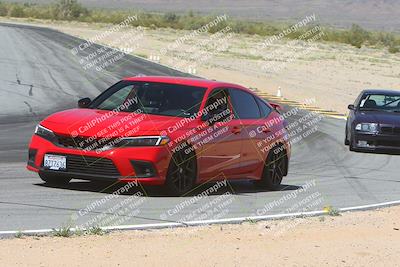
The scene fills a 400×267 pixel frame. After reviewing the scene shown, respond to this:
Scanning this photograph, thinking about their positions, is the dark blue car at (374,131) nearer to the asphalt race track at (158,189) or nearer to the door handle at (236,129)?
the asphalt race track at (158,189)

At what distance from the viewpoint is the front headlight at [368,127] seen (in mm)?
19078

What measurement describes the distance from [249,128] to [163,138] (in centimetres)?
192

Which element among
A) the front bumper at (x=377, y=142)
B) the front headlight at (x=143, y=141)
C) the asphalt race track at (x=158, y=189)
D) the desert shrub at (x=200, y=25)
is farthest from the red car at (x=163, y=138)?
the desert shrub at (x=200, y=25)

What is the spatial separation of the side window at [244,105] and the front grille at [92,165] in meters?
2.20

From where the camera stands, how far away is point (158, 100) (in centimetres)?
1131

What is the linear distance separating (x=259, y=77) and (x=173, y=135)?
3631 cm

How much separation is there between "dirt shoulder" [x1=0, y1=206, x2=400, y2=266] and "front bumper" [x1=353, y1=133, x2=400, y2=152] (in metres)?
9.71

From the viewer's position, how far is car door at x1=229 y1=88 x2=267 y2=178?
11844mm

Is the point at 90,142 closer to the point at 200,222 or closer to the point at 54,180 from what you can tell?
the point at 54,180

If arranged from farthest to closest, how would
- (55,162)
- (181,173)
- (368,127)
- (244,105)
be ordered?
(368,127) < (244,105) < (181,173) < (55,162)

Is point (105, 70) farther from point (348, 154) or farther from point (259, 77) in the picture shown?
point (348, 154)

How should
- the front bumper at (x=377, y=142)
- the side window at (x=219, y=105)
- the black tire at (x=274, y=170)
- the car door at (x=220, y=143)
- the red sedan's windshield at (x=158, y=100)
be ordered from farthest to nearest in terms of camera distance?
the front bumper at (x=377, y=142), the black tire at (x=274, y=170), the side window at (x=219, y=105), the red sedan's windshield at (x=158, y=100), the car door at (x=220, y=143)

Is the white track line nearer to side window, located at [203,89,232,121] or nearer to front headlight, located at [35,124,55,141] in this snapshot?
side window, located at [203,89,232,121]

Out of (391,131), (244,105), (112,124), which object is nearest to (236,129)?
(244,105)
